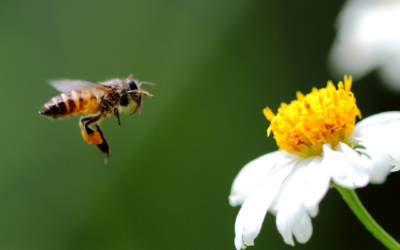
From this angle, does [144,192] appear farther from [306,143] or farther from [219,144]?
[306,143]

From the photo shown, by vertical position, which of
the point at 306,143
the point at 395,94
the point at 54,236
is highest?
the point at 54,236

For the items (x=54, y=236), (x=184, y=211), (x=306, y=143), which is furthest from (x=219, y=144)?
(x=306, y=143)

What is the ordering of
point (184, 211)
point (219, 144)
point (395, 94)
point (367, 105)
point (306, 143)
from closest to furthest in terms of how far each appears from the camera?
point (306, 143), point (395, 94), point (367, 105), point (184, 211), point (219, 144)

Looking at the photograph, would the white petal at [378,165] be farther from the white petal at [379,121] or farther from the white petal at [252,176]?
the white petal at [252,176]

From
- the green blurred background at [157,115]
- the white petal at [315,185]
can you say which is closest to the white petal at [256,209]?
the white petal at [315,185]

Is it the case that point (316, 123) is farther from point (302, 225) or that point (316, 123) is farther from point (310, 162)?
point (302, 225)

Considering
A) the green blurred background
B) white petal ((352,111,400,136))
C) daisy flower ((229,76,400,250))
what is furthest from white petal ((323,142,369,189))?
the green blurred background

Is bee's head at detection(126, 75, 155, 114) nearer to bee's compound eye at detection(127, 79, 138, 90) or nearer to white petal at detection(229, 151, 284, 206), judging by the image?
bee's compound eye at detection(127, 79, 138, 90)
